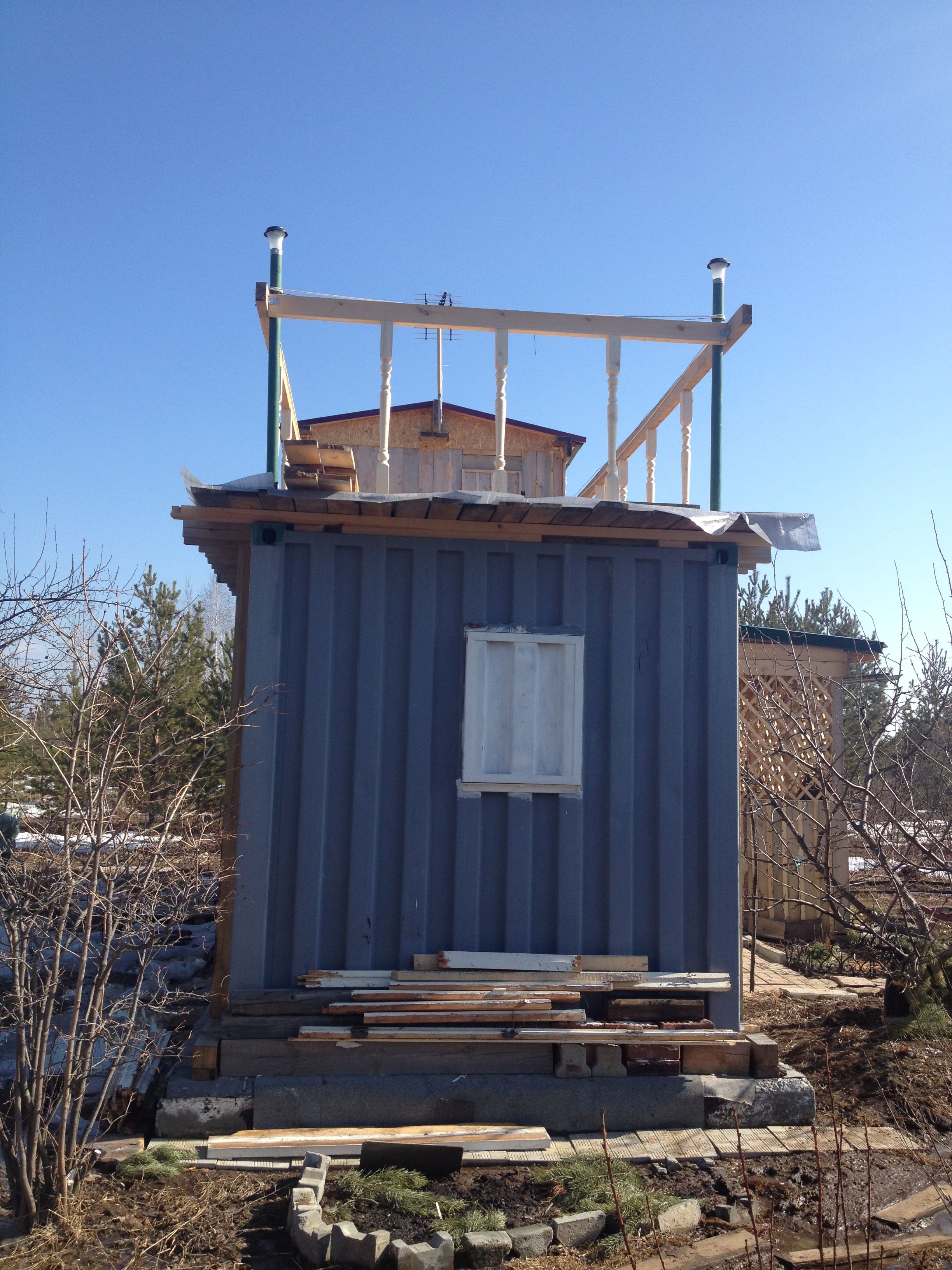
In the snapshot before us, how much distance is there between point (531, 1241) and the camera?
3.93 metres

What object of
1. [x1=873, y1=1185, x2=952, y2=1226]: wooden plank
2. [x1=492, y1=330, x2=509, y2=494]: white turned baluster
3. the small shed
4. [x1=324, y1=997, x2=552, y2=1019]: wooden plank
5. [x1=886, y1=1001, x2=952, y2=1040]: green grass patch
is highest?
the small shed

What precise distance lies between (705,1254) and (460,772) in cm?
263

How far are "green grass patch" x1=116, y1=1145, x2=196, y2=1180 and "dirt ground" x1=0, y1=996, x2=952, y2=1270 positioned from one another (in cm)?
4

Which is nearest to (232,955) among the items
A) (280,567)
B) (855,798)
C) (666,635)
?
(280,567)

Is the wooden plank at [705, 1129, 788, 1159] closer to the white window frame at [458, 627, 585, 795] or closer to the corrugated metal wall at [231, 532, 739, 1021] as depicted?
the corrugated metal wall at [231, 532, 739, 1021]

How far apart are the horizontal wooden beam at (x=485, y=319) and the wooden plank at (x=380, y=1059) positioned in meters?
4.19

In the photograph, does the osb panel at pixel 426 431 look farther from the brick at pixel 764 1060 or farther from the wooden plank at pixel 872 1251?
the wooden plank at pixel 872 1251

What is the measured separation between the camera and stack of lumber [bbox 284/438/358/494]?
5.60 metres

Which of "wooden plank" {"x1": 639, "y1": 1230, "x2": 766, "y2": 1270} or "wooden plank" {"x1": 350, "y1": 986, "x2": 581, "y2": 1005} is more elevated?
"wooden plank" {"x1": 350, "y1": 986, "x2": 581, "y2": 1005}

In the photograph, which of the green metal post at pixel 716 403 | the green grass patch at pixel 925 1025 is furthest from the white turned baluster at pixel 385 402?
the green grass patch at pixel 925 1025

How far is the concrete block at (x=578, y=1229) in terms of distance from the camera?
4.02 metres

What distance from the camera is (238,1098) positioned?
5086 millimetres

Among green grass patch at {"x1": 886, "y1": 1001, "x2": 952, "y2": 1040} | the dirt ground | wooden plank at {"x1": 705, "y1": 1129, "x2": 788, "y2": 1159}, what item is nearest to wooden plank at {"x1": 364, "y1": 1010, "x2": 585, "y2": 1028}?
the dirt ground

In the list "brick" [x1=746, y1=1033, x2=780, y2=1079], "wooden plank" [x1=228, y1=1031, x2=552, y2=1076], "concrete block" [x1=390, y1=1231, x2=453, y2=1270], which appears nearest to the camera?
"concrete block" [x1=390, y1=1231, x2=453, y2=1270]
